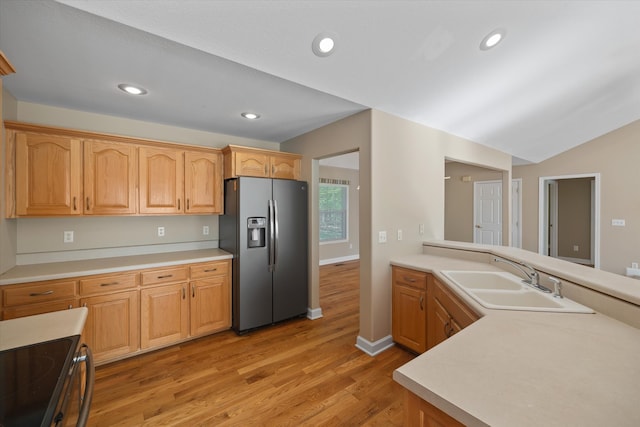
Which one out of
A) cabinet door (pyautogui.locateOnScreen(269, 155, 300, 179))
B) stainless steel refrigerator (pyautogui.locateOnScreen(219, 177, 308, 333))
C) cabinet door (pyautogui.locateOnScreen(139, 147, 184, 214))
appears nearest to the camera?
cabinet door (pyautogui.locateOnScreen(139, 147, 184, 214))

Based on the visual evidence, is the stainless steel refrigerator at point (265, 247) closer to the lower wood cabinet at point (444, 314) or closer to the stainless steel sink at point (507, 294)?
the lower wood cabinet at point (444, 314)

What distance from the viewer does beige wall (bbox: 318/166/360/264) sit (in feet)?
21.2

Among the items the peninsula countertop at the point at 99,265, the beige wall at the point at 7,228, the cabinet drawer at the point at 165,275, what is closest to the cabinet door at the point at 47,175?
the beige wall at the point at 7,228

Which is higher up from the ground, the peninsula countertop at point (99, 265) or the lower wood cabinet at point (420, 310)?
the peninsula countertop at point (99, 265)

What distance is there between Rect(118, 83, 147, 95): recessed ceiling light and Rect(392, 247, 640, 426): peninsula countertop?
2.71 meters

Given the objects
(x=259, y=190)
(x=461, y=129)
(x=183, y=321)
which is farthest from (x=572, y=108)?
(x=183, y=321)

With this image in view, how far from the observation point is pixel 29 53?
5.49 ft

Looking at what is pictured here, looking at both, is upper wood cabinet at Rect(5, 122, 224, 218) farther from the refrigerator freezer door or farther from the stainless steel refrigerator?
the refrigerator freezer door

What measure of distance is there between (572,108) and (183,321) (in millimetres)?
5775

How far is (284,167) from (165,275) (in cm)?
183

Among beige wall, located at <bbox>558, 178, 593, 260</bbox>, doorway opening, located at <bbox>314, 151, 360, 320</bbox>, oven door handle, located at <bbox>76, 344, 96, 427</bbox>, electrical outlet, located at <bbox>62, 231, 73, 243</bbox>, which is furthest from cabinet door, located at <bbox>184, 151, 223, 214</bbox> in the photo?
beige wall, located at <bbox>558, 178, 593, 260</bbox>

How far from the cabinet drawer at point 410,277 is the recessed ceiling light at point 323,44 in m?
2.01

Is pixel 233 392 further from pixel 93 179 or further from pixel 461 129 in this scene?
pixel 461 129

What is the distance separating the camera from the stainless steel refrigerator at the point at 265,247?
295 cm
